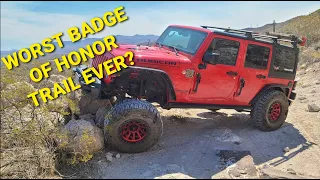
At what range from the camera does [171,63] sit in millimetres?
5531

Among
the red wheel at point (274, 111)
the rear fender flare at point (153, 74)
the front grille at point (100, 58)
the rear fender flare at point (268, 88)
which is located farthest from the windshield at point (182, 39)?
the red wheel at point (274, 111)

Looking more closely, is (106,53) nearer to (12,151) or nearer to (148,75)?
(148,75)

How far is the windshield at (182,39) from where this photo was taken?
234 inches

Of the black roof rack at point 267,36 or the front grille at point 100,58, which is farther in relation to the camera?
the black roof rack at point 267,36

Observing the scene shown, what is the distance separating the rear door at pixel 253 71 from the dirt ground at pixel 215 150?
2.52ft

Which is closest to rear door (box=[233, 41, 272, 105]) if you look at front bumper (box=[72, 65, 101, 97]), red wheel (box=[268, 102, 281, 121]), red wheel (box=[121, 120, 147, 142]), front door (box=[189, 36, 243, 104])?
front door (box=[189, 36, 243, 104])

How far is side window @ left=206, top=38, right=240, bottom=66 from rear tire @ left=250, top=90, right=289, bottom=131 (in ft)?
3.99

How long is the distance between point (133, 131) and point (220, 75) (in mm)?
1950

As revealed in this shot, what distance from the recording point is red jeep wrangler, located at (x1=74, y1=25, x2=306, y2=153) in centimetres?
528

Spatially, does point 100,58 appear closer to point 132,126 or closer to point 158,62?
point 158,62

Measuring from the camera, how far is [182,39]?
251 inches

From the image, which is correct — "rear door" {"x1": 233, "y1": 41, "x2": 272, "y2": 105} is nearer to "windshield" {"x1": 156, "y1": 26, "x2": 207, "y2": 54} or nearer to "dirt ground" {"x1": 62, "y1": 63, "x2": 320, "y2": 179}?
"dirt ground" {"x1": 62, "y1": 63, "x2": 320, "y2": 179}

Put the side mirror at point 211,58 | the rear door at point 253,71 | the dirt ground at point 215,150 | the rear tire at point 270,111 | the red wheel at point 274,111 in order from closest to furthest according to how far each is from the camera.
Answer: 1. the dirt ground at point 215,150
2. the side mirror at point 211,58
3. the rear door at point 253,71
4. the rear tire at point 270,111
5. the red wheel at point 274,111

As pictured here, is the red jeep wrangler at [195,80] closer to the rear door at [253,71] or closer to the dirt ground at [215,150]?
the rear door at [253,71]
